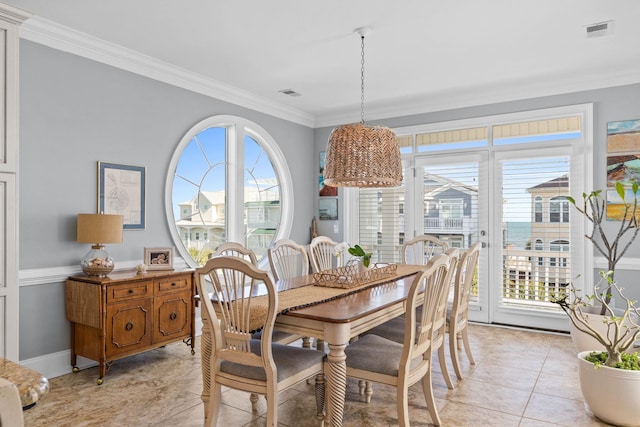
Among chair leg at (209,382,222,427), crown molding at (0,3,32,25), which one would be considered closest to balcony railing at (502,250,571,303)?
chair leg at (209,382,222,427)

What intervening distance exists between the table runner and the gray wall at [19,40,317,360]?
186cm

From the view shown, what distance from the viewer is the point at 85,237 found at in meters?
3.30

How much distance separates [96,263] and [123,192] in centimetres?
77

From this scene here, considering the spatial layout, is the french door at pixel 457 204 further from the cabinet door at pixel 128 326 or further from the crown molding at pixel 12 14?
the crown molding at pixel 12 14

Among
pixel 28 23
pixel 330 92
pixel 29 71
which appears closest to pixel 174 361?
pixel 29 71

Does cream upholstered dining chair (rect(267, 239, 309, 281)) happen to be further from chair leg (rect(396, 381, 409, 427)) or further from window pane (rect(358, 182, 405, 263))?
A: window pane (rect(358, 182, 405, 263))

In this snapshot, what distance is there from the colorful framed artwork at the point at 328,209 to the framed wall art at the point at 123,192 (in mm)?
2768

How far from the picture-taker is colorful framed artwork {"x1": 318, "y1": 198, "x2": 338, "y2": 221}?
6.12 meters

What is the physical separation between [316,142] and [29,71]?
3746 millimetres

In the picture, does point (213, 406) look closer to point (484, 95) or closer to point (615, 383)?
point (615, 383)

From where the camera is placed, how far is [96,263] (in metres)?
3.35

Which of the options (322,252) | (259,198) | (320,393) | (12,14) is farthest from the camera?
(259,198)

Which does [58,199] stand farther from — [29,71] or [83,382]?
[83,382]

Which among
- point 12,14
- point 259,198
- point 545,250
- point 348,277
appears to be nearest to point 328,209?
point 259,198
